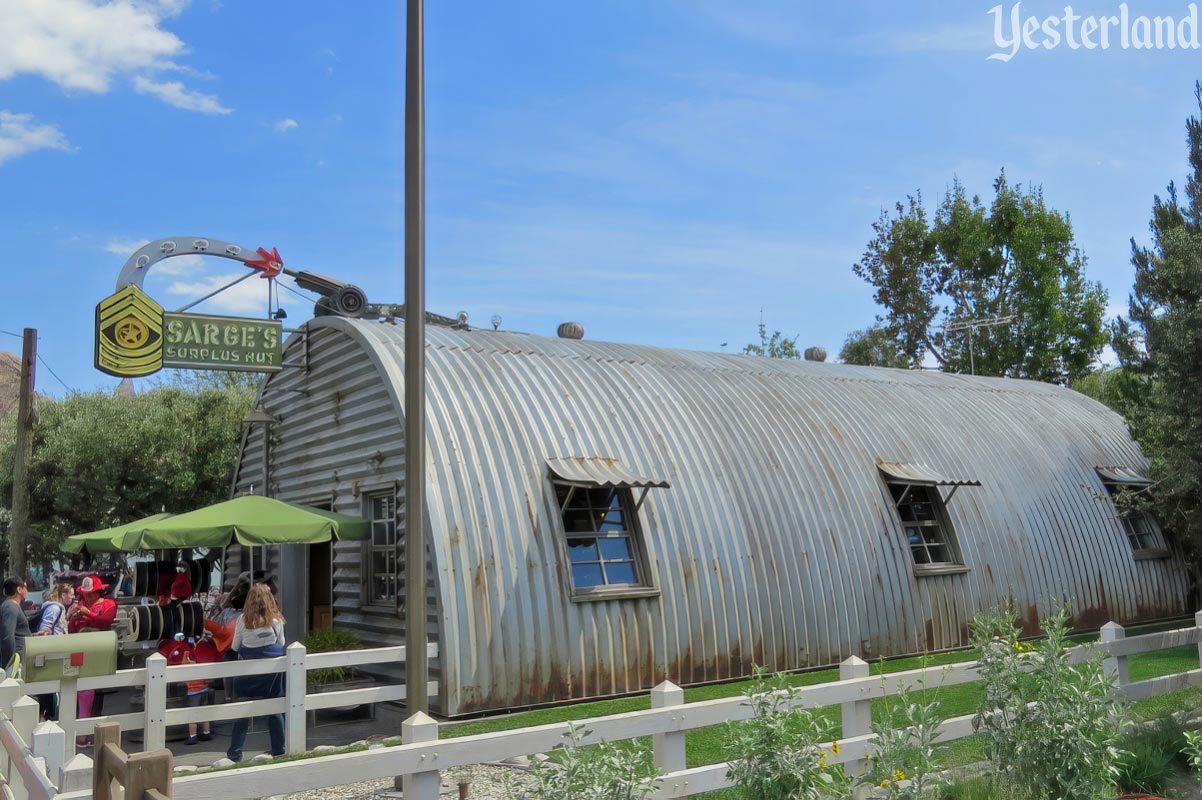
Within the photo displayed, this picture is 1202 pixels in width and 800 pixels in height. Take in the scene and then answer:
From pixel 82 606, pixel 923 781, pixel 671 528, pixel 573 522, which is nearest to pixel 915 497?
pixel 671 528

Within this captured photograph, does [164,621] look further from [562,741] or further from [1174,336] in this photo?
[1174,336]

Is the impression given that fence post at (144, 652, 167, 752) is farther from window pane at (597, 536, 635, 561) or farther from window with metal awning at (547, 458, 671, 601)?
window pane at (597, 536, 635, 561)

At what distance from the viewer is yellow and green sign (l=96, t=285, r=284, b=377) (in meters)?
14.8

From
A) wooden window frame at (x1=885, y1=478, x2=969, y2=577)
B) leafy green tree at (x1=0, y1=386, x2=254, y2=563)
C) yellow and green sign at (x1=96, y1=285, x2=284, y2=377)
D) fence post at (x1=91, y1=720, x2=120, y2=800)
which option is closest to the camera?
fence post at (x1=91, y1=720, x2=120, y2=800)

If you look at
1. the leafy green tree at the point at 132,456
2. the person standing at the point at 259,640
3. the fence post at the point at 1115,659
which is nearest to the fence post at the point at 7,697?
the person standing at the point at 259,640

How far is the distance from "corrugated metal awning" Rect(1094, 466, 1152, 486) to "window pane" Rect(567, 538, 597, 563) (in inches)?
483

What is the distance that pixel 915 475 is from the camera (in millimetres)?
16672

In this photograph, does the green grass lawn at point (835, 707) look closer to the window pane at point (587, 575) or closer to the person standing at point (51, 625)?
the window pane at point (587, 575)

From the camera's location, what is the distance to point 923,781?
20.0 feet

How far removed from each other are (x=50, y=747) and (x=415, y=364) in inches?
149

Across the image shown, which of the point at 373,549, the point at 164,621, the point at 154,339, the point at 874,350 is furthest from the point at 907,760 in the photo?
the point at 874,350

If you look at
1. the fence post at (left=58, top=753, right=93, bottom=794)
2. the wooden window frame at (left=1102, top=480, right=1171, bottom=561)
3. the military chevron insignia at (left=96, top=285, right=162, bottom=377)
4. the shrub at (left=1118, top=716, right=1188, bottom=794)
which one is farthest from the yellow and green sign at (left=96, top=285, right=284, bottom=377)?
the wooden window frame at (left=1102, top=480, right=1171, bottom=561)

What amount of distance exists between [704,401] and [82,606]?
9.50 meters

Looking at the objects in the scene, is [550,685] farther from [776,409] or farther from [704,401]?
[776,409]
